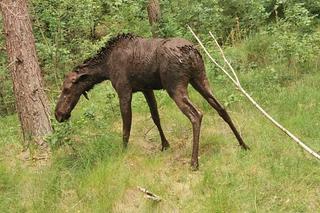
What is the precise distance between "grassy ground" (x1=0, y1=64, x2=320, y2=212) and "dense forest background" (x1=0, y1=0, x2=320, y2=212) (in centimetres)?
1

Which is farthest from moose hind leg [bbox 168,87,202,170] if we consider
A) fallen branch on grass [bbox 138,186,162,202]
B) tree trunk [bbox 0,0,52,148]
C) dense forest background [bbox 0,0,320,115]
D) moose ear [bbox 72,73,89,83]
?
dense forest background [bbox 0,0,320,115]

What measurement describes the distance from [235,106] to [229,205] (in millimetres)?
3100

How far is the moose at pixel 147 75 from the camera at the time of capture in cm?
596

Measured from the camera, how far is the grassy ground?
5.43m

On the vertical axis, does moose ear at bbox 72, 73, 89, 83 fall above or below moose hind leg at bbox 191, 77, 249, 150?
above

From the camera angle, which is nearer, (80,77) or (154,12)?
(80,77)

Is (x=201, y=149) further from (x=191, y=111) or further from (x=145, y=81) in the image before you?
(x=145, y=81)

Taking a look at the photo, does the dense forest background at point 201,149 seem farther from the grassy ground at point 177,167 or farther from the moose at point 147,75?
the moose at point 147,75

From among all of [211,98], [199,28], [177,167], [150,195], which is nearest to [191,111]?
[211,98]

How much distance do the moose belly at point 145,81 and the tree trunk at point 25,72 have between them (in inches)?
73.4

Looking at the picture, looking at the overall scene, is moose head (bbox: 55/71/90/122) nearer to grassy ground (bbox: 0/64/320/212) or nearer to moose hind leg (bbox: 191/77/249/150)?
grassy ground (bbox: 0/64/320/212)

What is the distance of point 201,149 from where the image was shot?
6578mm

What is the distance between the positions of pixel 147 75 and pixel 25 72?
88.0 inches

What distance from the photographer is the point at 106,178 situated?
19.6ft
